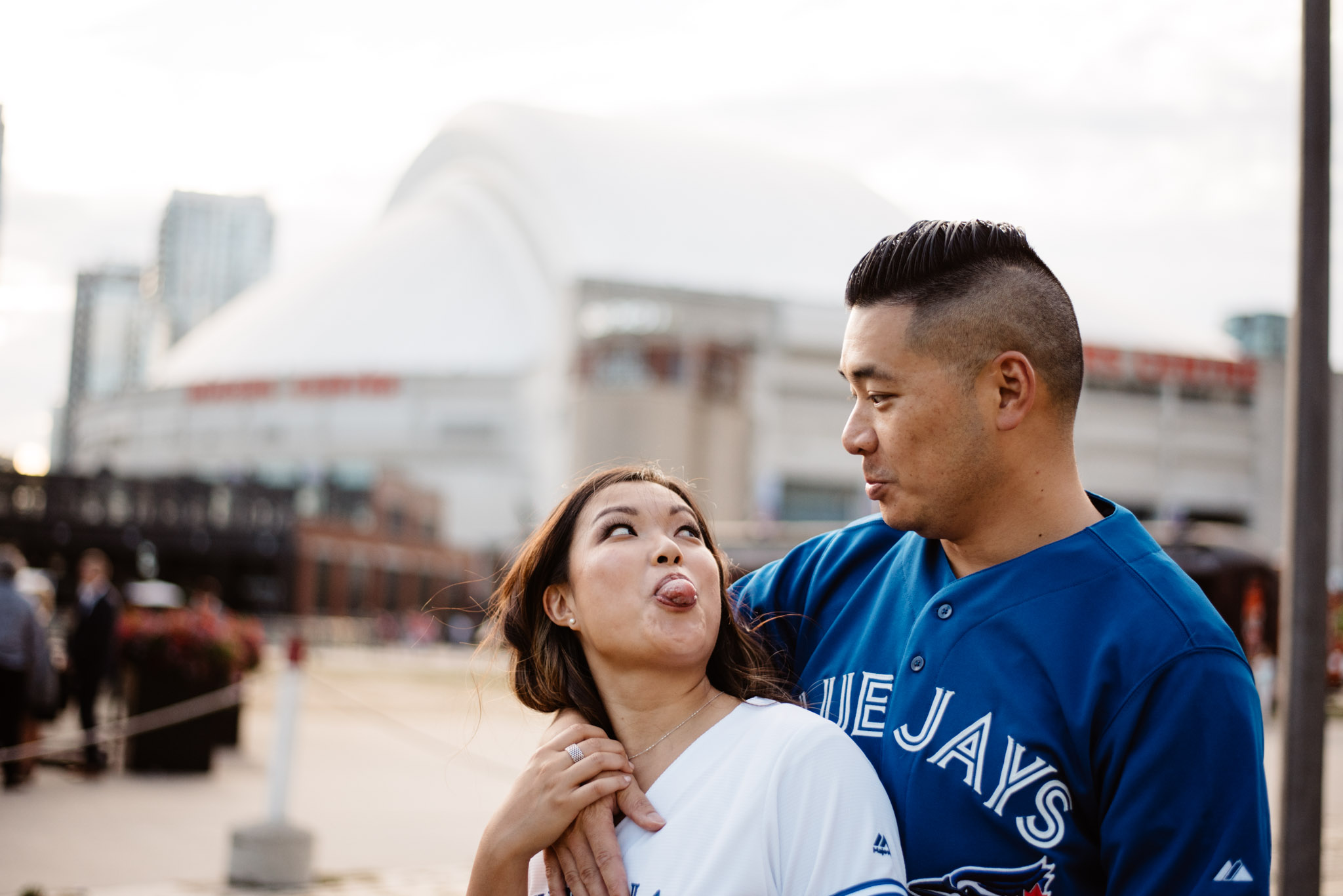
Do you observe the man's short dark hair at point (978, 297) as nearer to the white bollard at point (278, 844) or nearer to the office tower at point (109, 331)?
the white bollard at point (278, 844)

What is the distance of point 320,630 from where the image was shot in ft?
156

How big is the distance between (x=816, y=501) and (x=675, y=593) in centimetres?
6594

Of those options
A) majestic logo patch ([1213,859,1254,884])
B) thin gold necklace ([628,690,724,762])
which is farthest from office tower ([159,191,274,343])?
majestic logo patch ([1213,859,1254,884])

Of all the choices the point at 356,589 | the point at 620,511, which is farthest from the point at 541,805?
the point at 356,589

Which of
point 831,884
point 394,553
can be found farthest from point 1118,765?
point 394,553

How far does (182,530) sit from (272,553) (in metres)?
3.66

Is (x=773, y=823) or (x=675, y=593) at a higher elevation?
(x=675, y=593)

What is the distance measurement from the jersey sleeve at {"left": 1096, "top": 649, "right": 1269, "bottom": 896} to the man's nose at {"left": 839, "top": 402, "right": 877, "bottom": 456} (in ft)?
2.02

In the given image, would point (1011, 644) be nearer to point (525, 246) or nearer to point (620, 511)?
point (620, 511)

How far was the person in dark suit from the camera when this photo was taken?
11.4 metres

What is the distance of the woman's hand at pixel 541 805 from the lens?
211 cm

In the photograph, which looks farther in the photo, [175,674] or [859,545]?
[175,674]

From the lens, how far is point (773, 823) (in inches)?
77.9

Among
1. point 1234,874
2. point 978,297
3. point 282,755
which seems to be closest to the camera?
point 1234,874
